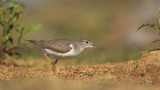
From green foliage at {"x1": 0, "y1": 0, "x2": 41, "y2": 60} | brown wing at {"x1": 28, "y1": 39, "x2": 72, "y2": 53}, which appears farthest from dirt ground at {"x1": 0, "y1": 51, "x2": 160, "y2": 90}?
green foliage at {"x1": 0, "y1": 0, "x2": 41, "y2": 60}

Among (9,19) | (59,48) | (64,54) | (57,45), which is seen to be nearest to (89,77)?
(64,54)

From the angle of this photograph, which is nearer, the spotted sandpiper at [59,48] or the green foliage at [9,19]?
the spotted sandpiper at [59,48]

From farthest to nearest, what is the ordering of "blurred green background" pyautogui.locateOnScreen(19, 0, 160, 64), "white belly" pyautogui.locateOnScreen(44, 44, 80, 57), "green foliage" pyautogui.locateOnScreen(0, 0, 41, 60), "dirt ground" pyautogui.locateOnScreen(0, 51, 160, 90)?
"blurred green background" pyautogui.locateOnScreen(19, 0, 160, 64)
"green foliage" pyautogui.locateOnScreen(0, 0, 41, 60)
"white belly" pyautogui.locateOnScreen(44, 44, 80, 57)
"dirt ground" pyautogui.locateOnScreen(0, 51, 160, 90)

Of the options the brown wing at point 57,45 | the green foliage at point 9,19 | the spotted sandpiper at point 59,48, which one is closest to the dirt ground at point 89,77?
the spotted sandpiper at point 59,48

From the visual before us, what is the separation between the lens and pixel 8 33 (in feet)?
39.9

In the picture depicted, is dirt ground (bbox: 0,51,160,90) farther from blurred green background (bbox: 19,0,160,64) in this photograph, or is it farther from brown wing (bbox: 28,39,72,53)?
blurred green background (bbox: 19,0,160,64)

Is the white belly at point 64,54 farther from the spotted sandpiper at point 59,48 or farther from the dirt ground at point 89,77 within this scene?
the dirt ground at point 89,77

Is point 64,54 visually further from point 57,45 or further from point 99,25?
point 99,25

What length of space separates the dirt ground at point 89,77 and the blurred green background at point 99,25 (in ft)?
5.93

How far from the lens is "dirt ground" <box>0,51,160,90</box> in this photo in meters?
8.23

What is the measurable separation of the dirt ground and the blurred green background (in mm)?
1809

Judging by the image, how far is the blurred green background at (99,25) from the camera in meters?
15.2

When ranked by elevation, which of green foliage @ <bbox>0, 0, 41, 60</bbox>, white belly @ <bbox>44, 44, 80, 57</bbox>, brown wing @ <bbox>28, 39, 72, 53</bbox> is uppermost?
green foliage @ <bbox>0, 0, 41, 60</bbox>

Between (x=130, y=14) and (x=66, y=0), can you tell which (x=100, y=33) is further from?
(x=66, y=0)
